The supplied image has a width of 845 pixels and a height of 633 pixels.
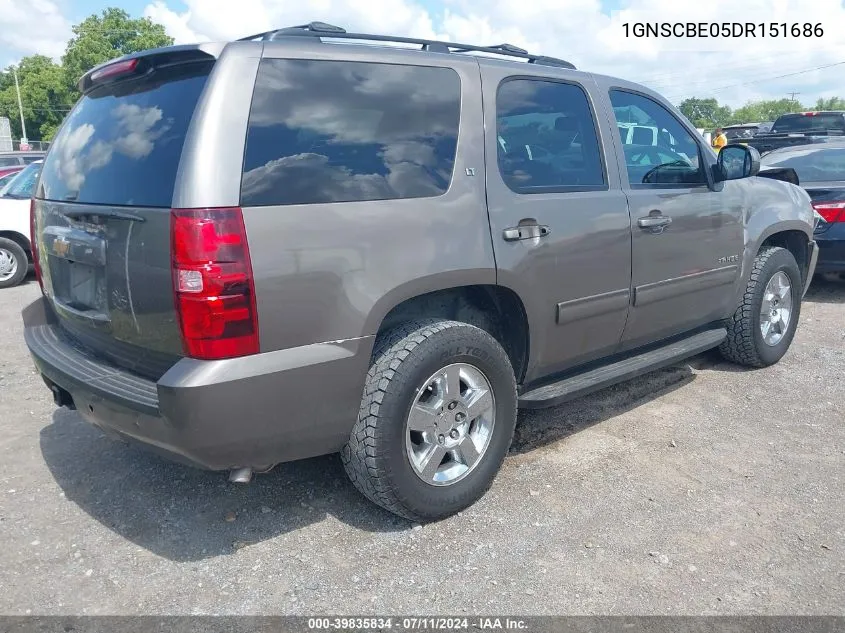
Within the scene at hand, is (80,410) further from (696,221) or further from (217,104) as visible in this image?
(696,221)

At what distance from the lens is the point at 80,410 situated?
3.00 meters

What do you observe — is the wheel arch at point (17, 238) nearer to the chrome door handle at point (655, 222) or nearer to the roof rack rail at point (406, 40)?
the roof rack rail at point (406, 40)

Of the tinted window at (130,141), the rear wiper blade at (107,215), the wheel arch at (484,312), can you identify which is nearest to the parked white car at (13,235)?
the tinted window at (130,141)

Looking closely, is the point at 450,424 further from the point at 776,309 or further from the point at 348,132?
Answer: the point at 776,309

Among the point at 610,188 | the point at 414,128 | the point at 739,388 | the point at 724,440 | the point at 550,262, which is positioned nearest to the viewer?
the point at 414,128

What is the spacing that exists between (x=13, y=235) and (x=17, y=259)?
0.99 feet

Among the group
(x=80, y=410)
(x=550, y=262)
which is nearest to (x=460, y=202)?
(x=550, y=262)

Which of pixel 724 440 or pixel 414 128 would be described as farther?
pixel 724 440

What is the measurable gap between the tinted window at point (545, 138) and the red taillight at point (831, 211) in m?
4.53

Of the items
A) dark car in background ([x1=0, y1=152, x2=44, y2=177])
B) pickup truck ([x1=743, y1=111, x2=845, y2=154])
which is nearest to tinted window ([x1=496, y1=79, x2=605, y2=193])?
pickup truck ([x1=743, y1=111, x2=845, y2=154])

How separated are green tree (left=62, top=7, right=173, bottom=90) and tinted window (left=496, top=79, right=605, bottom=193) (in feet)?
215

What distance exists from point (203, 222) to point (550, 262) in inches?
64.3

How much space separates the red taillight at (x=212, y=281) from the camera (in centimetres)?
240

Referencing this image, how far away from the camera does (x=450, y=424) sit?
10.2 ft
